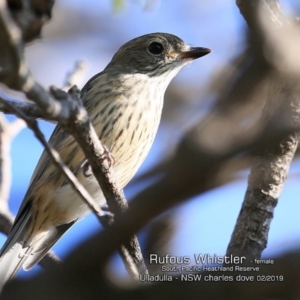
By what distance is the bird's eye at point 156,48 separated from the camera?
5582 millimetres

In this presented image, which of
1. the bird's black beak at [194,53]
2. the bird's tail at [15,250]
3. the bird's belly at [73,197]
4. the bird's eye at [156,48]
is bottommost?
the bird's tail at [15,250]

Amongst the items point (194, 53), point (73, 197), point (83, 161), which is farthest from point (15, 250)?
point (194, 53)

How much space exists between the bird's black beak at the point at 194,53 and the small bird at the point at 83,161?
1.34 ft

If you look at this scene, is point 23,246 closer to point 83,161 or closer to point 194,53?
point 83,161

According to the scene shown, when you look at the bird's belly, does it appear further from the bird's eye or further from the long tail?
the bird's eye

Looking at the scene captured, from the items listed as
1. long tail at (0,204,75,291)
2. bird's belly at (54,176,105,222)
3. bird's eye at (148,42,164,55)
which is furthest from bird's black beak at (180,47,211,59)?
long tail at (0,204,75,291)

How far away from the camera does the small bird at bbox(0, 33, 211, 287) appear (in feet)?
14.6

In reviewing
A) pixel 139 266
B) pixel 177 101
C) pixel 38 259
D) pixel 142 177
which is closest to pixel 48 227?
pixel 38 259

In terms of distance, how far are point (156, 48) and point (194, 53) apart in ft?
1.57

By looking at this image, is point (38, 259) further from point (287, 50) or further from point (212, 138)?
point (212, 138)

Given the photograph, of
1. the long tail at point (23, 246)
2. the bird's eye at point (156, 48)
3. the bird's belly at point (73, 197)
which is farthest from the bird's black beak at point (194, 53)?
the long tail at point (23, 246)

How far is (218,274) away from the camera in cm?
128

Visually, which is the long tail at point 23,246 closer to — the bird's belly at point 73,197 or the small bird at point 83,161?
the small bird at point 83,161

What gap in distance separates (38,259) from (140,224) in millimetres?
3534
